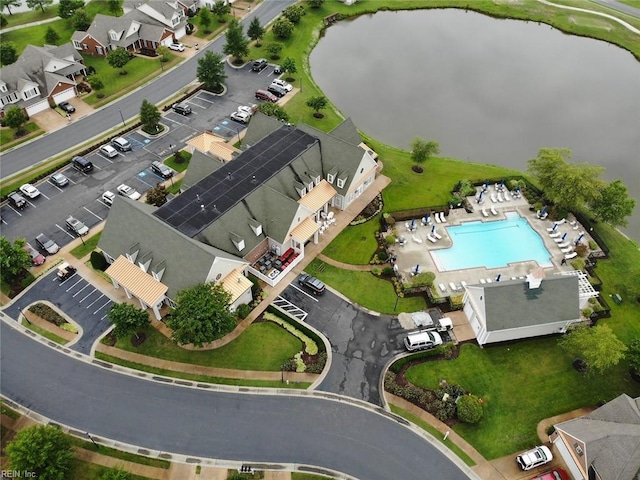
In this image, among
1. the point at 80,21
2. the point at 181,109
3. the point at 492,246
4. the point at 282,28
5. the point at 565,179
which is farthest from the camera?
the point at 282,28

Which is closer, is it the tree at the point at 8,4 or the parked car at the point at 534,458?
the parked car at the point at 534,458

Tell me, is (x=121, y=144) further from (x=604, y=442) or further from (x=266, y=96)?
(x=604, y=442)

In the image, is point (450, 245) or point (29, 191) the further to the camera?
point (29, 191)

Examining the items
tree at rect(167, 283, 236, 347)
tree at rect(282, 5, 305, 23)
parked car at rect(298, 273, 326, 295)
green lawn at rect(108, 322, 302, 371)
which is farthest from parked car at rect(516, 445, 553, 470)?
tree at rect(282, 5, 305, 23)

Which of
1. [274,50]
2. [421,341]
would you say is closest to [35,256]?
[421,341]

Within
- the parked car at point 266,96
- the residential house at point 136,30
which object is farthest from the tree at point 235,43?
the residential house at point 136,30

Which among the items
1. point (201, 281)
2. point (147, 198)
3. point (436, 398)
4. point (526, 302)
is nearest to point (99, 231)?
point (147, 198)

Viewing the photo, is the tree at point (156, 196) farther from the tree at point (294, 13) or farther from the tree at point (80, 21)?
the tree at point (294, 13)
